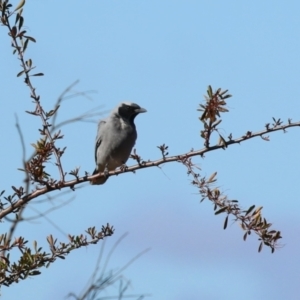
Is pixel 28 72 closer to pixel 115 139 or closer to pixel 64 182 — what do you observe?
pixel 64 182

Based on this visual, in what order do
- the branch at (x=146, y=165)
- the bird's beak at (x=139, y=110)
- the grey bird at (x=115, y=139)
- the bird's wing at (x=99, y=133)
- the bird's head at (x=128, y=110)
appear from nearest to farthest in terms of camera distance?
the branch at (x=146, y=165) < the grey bird at (x=115, y=139) < the bird's wing at (x=99, y=133) < the bird's head at (x=128, y=110) < the bird's beak at (x=139, y=110)

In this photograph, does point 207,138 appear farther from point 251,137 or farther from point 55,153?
point 55,153

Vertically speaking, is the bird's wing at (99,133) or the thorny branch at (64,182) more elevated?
the bird's wing at (99,133)

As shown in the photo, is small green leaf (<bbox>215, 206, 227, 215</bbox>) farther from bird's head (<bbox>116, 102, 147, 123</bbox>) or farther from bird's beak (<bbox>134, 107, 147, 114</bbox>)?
bird's beak (<bbox>134, 107, 147, 114</bbox>)

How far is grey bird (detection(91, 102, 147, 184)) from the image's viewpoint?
10.5m

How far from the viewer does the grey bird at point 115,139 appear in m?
10.5

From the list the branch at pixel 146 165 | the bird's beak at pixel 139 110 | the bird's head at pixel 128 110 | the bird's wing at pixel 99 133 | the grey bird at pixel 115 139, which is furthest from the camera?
the bird's beak at pixel 139 110

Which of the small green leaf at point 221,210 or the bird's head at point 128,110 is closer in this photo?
the small green leaf at point 221,210

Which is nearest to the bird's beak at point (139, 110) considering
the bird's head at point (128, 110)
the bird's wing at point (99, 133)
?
the bird's head at point (128, 110)

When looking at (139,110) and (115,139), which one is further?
(139,110)

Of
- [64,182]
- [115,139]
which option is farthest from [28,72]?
[115,139]

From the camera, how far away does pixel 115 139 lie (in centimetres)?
1051

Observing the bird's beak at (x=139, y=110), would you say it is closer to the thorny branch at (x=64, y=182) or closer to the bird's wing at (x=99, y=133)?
the bird's wing at (x=99, y=133)

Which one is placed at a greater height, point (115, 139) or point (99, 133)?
point (99, 133)
